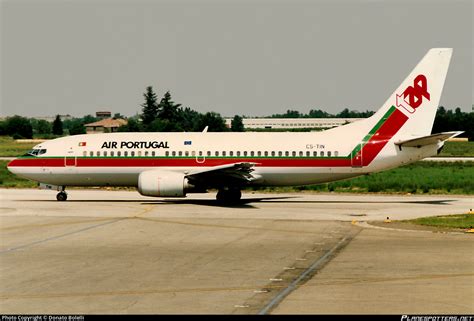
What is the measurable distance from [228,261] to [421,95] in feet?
71.0

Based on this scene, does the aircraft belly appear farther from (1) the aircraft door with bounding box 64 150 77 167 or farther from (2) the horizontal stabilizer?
(1) the aircraft door with bounding box 64 150 77 167

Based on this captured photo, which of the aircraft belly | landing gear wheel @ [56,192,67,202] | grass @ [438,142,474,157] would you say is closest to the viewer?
the aircraft belly

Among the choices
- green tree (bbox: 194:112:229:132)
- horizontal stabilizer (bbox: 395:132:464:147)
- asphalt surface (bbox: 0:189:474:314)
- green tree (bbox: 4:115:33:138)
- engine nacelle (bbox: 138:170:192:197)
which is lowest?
asphalt surface (bbox: 0:189:474:314)

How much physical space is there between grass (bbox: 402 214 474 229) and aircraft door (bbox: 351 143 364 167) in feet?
23.1

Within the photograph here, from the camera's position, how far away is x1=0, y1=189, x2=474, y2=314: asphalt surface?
16.0 metres

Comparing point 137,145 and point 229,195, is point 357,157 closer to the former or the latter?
point 229,195

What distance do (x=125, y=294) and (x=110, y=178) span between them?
951 inches

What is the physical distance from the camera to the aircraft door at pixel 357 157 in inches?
1548

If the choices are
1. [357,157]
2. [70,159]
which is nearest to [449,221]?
[357,157]

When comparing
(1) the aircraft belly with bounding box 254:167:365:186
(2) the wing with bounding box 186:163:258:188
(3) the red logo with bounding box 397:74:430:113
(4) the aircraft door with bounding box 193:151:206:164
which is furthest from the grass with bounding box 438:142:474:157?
(4) the aircraft door with bounding box 193:151:206:164

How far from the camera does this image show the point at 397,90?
3988 cm

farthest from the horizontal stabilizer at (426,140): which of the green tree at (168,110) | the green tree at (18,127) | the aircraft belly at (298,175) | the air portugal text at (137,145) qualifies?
the green tree at (18,127)

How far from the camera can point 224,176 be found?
38750 millimetres

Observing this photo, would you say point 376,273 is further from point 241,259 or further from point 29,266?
point 29,266
